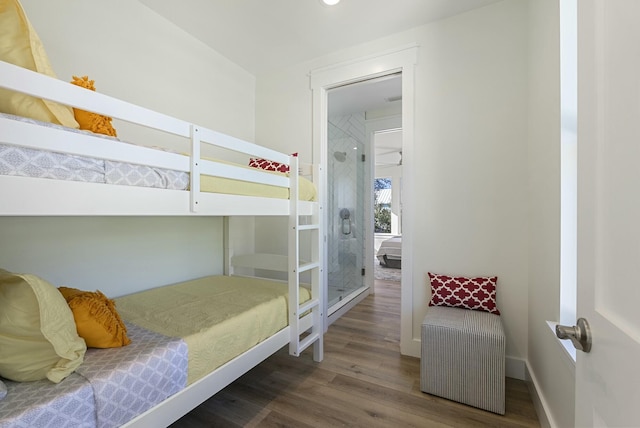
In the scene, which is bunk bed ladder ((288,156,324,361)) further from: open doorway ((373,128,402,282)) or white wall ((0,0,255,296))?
open doorway ((373,128,402,282))

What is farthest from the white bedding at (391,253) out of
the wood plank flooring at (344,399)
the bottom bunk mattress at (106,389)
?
the bottom bunk mattress at (106,389)

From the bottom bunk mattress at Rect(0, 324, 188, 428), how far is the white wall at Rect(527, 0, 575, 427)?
5.14ft

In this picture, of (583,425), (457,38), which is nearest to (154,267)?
(583,425)

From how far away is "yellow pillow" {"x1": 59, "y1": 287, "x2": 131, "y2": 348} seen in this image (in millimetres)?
1048

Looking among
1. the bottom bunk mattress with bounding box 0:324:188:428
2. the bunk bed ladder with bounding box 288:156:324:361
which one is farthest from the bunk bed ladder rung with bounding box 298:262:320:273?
the bottom bunk mattress with bounding box 0:324:188:428

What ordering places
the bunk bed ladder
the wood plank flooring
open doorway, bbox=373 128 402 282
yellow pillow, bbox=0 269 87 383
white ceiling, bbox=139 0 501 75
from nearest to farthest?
yellow pillow, bbox=0 269 87 383
the wood plank flooring
the bunk bed ladder
white ceiling, bbox=139 0 501 75
open doorway, bbox=373 128 402 282

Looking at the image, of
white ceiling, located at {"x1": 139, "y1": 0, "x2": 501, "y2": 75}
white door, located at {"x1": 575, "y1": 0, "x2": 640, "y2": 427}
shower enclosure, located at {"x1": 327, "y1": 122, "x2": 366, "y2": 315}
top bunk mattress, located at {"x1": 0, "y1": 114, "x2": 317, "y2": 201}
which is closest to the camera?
white door, located at {"x1": 575, "y1": 0, "x2": 640, "y2": 427}

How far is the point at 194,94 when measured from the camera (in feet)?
8.09

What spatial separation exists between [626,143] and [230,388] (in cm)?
212

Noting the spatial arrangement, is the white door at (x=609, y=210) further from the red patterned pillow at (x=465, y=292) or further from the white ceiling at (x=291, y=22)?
the white ceiling at (x=291, y=22)

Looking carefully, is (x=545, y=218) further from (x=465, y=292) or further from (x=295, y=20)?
(x=295, y=20)

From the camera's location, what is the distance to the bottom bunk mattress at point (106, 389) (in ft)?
2.49

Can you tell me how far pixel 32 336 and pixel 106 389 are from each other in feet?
0.92

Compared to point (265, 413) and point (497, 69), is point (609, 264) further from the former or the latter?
point (497, 69)
